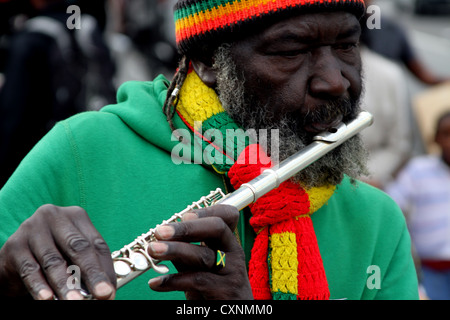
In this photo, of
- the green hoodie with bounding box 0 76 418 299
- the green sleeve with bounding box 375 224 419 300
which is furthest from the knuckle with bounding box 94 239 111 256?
the green sleeve with bounding box 375 224 419 300

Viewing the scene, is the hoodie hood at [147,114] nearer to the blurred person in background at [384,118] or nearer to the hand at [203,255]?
the hand at [203,255]

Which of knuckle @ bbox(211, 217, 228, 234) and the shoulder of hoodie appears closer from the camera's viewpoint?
knuckle @ bbox(211, 217, 228, 234)

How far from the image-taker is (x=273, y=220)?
7.58ft

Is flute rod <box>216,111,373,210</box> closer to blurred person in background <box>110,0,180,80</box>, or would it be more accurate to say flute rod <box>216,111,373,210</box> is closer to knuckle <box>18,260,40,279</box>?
knuckle <box>18,260,40,279</box>

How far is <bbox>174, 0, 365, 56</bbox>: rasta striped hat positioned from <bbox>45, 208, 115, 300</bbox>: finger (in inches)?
38.5

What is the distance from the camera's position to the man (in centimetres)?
228

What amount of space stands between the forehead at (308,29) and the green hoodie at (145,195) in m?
0.46

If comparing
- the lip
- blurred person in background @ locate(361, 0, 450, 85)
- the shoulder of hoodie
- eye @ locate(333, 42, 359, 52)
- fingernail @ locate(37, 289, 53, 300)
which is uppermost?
eye @ locate(333, 42, 359, 52)

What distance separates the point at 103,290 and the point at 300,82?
1099 mm

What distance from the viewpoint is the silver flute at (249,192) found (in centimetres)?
180

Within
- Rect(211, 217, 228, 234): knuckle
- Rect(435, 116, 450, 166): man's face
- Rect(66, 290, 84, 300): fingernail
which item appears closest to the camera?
Rect(66, 290, 84, 300): fingernail

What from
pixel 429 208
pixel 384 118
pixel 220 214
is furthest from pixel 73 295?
pixel 429 208
